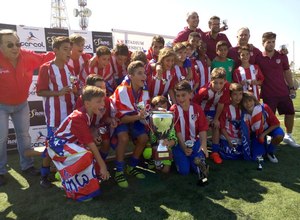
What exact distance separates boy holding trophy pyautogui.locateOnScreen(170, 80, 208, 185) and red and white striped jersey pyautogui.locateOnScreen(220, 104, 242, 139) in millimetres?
706

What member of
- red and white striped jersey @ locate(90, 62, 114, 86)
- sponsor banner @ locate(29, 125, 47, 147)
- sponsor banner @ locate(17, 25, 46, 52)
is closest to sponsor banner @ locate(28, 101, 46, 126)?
sponsor banner @ locate(29, 125, 47, 147)

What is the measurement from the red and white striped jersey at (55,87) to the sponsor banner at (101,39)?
267 cm

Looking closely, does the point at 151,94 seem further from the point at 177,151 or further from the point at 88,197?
the point at 88,197

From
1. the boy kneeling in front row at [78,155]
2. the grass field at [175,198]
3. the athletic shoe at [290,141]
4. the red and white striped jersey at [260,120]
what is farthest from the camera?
the athletic shoe at [290,141]

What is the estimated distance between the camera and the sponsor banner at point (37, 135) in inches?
228

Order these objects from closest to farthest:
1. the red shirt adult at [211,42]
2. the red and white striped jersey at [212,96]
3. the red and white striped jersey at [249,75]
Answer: the red and white striped jersey at [212,96] < the red and white striped jersey at [249,75] < the red shirt adult at [211,42]

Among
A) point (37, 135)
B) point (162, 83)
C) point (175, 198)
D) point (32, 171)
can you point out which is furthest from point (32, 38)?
point (175, 198)

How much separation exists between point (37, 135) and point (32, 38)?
1.96 metres

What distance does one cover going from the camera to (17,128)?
13.1 feet

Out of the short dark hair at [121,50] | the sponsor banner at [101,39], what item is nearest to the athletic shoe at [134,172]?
the short dark hair at [121,50]

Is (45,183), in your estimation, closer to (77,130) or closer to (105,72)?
(77,130)

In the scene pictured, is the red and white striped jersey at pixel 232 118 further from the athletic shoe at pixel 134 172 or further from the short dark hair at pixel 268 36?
the athletic shoe at pixel 134 172

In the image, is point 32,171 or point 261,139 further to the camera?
point 261,139

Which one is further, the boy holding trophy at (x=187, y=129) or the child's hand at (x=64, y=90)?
the boy holding trophy at (x=187, y=129)
